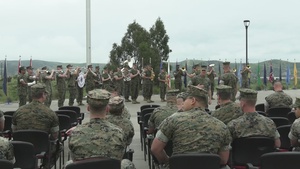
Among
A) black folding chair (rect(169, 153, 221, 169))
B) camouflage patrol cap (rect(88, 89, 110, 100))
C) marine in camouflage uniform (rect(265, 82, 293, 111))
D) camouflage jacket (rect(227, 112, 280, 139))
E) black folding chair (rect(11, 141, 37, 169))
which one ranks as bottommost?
black folding chair (rect(11, 141, 37, 169))

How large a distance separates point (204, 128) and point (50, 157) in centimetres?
306

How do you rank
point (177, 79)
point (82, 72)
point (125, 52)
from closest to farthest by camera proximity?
point (82, 72) → point (177, 79) → point (125, 52)

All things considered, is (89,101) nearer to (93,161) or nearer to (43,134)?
(93,161)

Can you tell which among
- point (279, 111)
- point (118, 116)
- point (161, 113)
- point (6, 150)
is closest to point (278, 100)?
point (279, 111)

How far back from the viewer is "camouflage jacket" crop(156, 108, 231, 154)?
4.12 metres

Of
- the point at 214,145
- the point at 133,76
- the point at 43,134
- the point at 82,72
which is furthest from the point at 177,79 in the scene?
the point at 214,145

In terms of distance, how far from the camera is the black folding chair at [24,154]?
4661 mm

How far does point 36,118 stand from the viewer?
6367 millimetres

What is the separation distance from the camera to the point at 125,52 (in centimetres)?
3762

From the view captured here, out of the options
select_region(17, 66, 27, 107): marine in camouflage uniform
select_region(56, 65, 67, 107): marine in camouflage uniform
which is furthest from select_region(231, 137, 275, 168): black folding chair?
select_region(56, 65, 67, 107): marine in camouflage uniform

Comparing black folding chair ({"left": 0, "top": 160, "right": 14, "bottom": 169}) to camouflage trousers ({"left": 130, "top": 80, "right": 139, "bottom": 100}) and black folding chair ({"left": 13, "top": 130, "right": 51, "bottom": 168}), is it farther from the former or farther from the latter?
camouflage trousers ({"left": 130, "top": 80, "right": 139, "bottom": 100})

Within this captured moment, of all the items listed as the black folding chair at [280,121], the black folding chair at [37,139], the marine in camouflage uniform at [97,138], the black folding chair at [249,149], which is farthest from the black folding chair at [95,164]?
the black folding chair at [280,121]

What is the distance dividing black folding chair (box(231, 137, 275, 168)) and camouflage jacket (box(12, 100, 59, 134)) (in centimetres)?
292

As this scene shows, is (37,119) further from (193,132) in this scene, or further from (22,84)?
(22,84)
